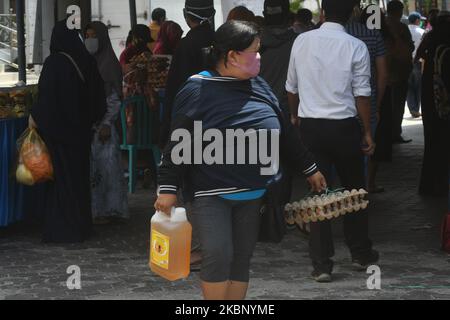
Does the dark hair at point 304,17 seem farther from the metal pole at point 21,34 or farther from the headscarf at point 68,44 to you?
the headscarf at point 68,44

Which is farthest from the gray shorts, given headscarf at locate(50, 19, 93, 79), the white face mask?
the white face mask

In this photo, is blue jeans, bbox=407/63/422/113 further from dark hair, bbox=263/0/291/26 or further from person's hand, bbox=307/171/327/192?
person's hand, bbox=307/171/327/192

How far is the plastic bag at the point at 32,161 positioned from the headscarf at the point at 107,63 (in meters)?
1.21

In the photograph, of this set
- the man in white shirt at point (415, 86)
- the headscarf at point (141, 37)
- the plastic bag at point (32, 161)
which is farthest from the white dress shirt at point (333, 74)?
the man in white shirt at point (415, 86)

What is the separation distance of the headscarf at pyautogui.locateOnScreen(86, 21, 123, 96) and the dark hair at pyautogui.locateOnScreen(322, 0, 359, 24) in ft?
9.65

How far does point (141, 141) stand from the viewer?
11.6 m

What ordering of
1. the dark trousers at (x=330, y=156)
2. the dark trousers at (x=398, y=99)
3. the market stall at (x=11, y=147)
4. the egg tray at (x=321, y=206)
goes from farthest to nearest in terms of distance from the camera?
the dark trousers at (x=398, y=99), the market stall at (x=11, y=147), the dark trousers at (x=330, y=156), the egg tray at (x=321, y=206)

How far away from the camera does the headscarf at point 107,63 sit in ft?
33.0

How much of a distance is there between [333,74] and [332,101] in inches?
6.7

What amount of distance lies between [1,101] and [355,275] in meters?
3.24

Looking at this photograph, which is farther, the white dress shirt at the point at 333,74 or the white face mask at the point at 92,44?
the white face mask at the point at 92,44

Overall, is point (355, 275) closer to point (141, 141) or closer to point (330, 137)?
point (330, 137)

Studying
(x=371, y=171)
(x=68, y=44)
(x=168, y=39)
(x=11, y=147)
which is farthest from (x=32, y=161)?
(x=168, y=39)

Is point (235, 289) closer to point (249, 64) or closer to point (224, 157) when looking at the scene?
point (224, 157)
